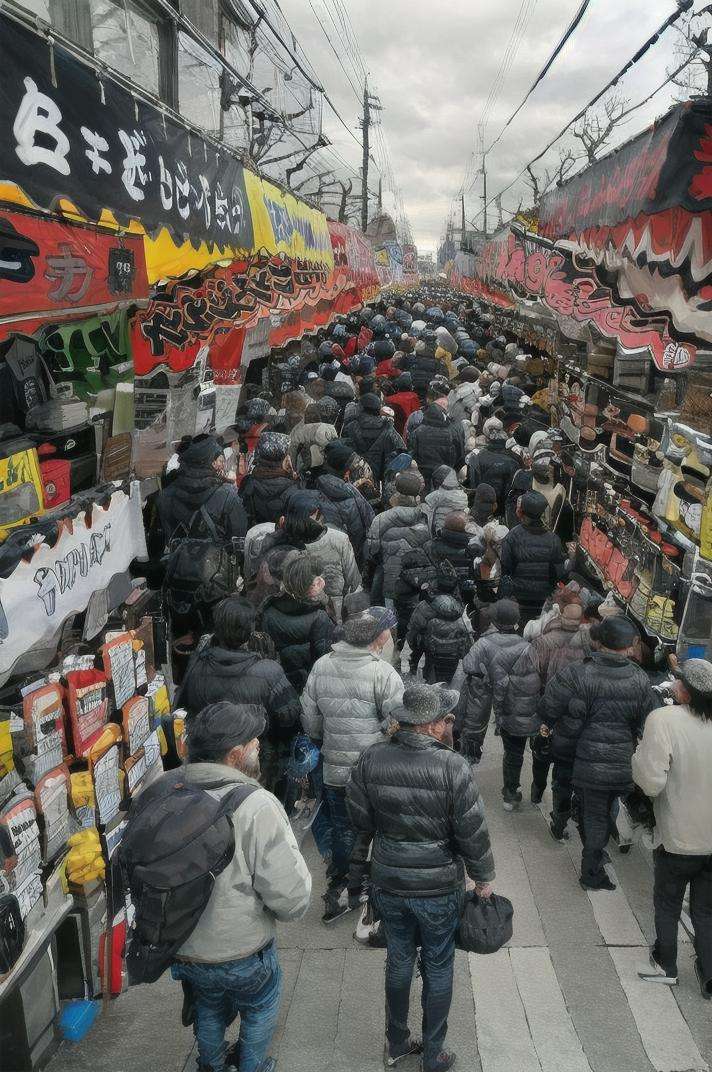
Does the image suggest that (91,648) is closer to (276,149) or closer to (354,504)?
(354,504)

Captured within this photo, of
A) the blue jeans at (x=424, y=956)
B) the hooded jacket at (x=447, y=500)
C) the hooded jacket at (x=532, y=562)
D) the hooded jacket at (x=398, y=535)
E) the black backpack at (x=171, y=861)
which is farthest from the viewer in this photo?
the hooded jacket at (x=447, y=500)

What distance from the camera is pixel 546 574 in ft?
23.4

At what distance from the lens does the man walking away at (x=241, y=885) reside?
283 cm

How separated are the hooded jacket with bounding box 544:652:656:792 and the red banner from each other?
365 centimetres

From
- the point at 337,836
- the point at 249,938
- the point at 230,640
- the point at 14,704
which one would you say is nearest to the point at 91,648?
the point at 14,704

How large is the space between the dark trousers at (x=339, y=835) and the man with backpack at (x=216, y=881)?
1.38 m

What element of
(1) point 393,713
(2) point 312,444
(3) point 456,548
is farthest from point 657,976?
(2) point 312,444

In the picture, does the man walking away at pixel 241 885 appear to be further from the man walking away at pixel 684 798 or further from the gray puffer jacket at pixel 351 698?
the man walking away at pixel 684 798

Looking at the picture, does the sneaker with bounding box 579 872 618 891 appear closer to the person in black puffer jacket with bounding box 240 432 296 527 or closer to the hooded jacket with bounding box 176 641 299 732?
the hooded jacket with bounding box 176 641 299 732

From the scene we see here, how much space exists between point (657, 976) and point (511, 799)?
1.73m

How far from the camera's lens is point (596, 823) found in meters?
4.72

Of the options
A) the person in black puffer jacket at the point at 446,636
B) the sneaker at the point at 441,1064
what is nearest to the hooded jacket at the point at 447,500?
the person in black puffer jacket at the point at 446,636

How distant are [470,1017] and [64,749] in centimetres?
245

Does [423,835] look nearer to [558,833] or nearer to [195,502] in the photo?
[558,833]
